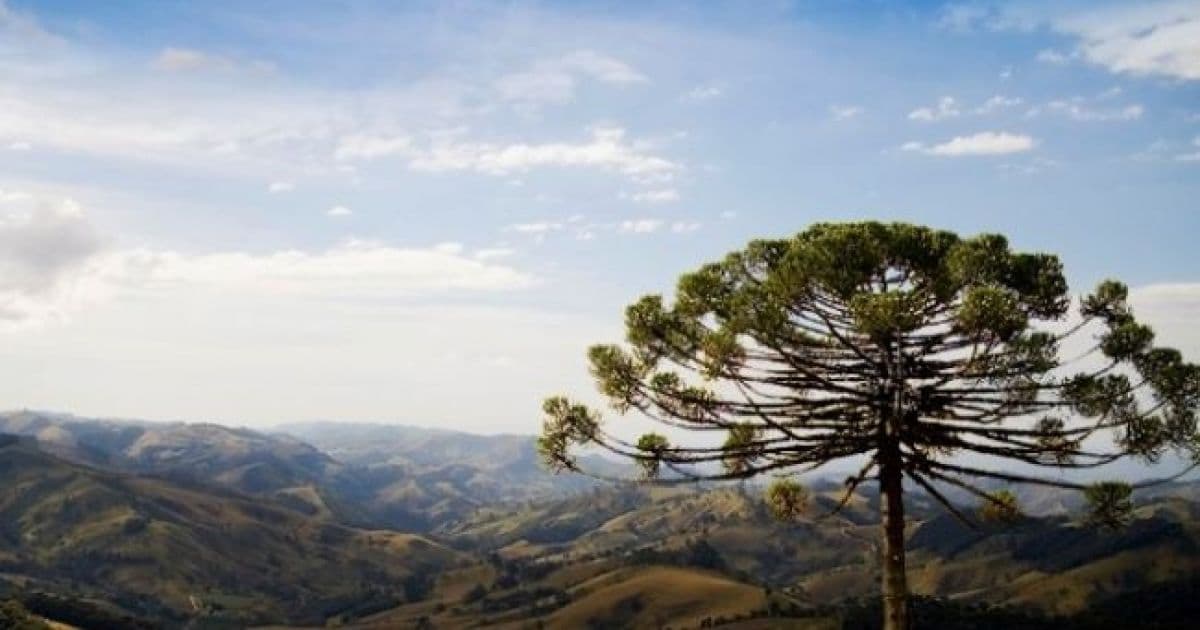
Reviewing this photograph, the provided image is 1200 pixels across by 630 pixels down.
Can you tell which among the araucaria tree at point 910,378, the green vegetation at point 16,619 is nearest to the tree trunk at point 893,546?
the araucaria tree at point 910,378

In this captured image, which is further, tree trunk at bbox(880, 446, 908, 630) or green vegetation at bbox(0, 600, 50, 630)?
green vegetation at bbox(0, 600, 50, 630)

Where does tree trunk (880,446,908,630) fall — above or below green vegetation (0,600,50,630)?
above

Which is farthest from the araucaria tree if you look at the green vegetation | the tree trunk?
the green vegetation

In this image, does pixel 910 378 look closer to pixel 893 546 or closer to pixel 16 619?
pixel 893 546

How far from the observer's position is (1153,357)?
17922 millimetres

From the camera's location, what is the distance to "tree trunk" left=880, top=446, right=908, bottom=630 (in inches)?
685

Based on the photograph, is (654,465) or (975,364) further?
(654,465)

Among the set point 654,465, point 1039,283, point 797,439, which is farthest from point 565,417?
point 1039,283

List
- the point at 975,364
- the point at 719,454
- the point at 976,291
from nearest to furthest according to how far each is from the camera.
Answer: the point at 976,291 < the point at 975,364 < the point at 719,454

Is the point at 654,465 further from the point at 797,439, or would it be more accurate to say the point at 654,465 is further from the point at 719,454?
the point at 797,439

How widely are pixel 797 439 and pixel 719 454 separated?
5.17 feet

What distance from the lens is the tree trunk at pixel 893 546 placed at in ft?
57.1

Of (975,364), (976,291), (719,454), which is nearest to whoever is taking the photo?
(976,291)

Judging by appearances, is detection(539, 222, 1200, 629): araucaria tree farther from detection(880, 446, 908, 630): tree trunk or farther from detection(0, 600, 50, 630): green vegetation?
detection(0, 600, 50, 630): green vegetation
